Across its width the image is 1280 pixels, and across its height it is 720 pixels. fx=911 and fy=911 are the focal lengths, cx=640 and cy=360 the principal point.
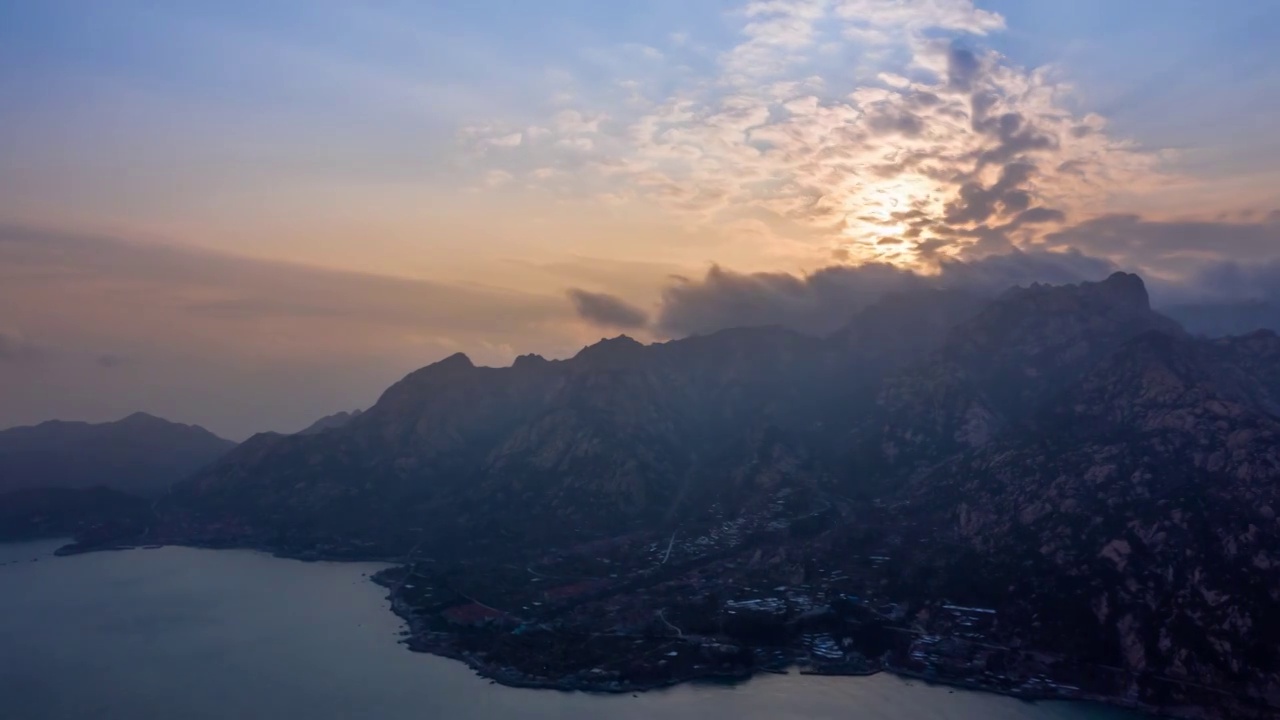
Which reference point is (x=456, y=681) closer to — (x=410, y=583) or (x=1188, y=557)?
(x=410, y=583)

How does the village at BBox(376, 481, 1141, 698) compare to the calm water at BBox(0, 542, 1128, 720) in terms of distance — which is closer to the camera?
the calm water at BBox(0, 542, 1128, 720)

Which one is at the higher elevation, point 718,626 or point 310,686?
point 718,626

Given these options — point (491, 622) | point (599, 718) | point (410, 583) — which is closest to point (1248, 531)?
point (599, 718)

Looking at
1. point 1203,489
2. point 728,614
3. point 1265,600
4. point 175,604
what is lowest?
point 175,604

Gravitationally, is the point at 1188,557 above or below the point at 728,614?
above

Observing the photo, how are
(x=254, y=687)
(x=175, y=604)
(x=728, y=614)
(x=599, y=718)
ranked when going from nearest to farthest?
(x=599, y=718) < (x=254, y=687) < (x=728, y=614) < (x=175, y=604)

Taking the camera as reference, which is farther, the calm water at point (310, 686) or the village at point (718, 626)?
the village at point (718, 626)

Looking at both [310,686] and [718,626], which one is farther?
[718,626]

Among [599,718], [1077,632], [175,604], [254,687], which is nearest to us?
[599,718]
